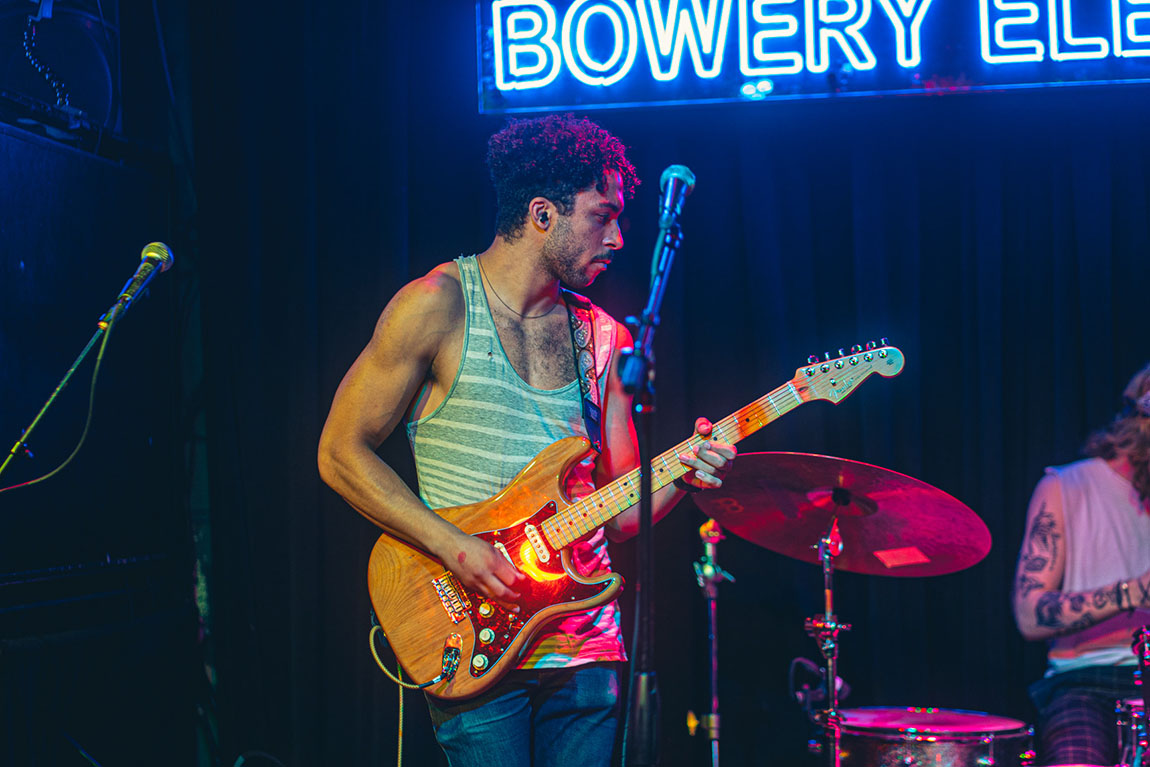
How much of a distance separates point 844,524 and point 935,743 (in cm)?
60

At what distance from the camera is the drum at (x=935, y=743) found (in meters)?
2.54

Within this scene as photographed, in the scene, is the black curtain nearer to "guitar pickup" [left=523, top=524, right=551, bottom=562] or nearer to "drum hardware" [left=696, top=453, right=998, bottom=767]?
"drum hardware" [left=696, top=453, right=998, bottom=767]

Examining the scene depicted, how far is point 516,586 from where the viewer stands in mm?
2357

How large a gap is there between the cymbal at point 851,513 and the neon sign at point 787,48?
1.66 metres

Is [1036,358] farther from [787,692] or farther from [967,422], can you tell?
[787,692]

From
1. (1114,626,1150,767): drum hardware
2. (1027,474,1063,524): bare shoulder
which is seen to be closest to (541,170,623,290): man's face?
(1027,474,1063,524): bare shoulder

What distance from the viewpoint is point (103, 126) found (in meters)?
3.57

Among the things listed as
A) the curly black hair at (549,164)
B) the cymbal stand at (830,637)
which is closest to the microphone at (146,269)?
the curly black hair at (549,164)

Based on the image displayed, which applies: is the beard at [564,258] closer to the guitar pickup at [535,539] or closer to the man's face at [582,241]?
the man's face at [582,241]

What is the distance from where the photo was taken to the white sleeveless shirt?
2.91 metres

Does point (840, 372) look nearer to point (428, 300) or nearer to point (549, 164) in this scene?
point (549, 164)

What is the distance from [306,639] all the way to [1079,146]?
3350 mm

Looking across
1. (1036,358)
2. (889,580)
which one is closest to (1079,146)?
(1036,358)

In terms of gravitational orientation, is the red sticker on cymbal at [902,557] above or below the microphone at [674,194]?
below
